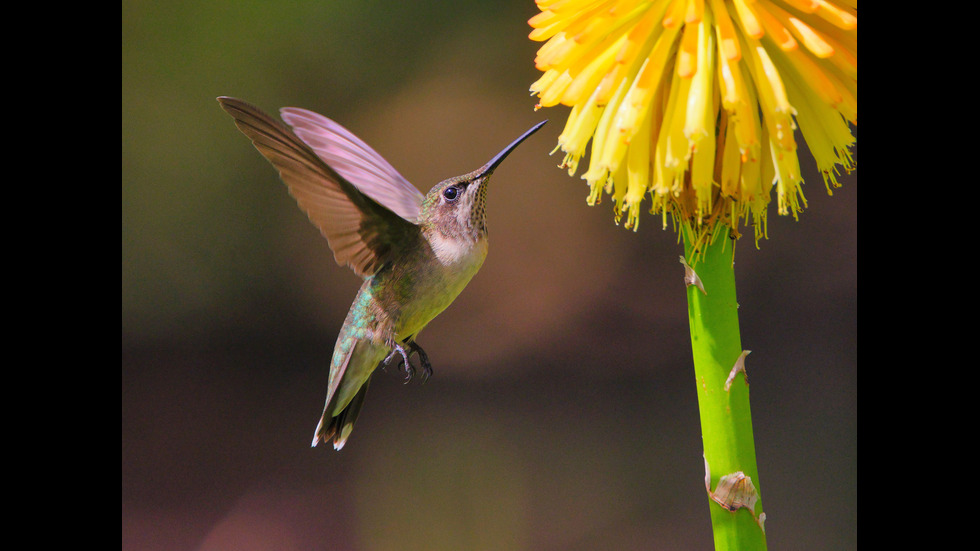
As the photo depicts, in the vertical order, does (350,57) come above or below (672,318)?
above

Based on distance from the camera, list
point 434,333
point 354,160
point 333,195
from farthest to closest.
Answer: point 434,333 → point 354,160 → point 333,195

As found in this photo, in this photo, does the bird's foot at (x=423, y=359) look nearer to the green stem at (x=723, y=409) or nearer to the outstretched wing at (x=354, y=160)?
the outstretched wing at (x=354, y=160)

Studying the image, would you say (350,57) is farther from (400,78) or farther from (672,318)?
(672,318)

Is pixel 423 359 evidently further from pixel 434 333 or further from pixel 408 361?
pixel 434 333

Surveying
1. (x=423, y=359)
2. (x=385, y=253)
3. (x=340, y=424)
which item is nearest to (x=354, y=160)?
(x=385, y=253)

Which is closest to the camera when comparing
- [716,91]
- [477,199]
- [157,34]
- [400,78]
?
[716,91]

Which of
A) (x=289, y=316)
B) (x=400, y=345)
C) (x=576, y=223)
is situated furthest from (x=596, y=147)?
(x=289, y=316)
